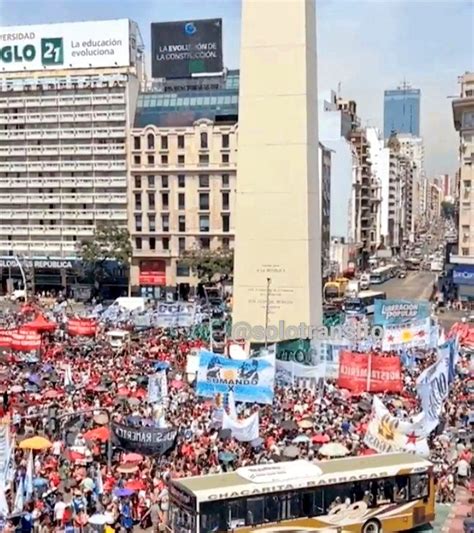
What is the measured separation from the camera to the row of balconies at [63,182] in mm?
79375

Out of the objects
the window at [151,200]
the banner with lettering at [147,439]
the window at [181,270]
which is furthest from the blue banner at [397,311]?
the window at [151,200]

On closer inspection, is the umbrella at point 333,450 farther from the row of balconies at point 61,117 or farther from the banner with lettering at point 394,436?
the row of balconies at point 61,117

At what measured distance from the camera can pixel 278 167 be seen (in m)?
42.7

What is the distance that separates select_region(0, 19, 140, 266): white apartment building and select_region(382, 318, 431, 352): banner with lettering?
153 ft

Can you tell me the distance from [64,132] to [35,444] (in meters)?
58.9

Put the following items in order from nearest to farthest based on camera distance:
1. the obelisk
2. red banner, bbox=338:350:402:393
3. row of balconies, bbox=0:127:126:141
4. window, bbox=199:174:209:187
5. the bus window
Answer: the bus window < red banner, bbox=338:350:402:393 < the obelisk < window, bbox=199:174:209:187 < row of balconies, bbox=0:127:126:141

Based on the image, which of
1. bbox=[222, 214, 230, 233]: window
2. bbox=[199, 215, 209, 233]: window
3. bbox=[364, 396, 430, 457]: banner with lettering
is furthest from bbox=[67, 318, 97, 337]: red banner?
bbox=[199, 215, 209, 233]: window

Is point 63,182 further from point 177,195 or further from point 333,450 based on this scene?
point 333,450

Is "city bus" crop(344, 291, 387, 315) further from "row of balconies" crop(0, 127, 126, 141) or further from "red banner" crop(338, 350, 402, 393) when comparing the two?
"red banner" crop(338, 350, 402, 393)

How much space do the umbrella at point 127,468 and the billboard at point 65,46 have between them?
6170 centimetres

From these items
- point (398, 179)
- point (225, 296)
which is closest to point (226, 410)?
point (225, 296)

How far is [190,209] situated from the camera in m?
78.6

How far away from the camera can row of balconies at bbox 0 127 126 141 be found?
78812mm

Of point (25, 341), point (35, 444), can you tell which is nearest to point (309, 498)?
point (35, 444)
